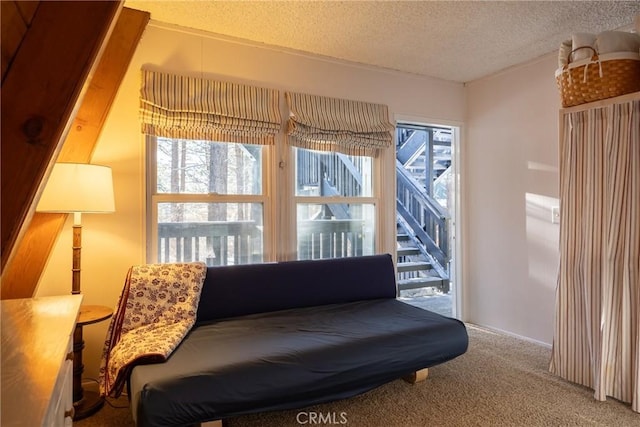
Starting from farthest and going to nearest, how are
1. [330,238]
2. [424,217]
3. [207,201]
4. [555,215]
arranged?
1. [424,217]
2. [330,238]
3. [555,215]
4. [207,201]

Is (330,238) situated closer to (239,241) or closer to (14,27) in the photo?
(239,241)

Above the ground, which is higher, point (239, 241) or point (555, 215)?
point (555, 215)

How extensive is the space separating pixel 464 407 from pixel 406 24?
8.19 ft

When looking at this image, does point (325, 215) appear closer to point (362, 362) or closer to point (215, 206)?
point (215, 206)

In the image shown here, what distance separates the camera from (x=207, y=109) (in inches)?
106

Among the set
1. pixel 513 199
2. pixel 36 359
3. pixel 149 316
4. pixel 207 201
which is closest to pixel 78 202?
pixel 149 316

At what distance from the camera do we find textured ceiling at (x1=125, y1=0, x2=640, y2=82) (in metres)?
2.38

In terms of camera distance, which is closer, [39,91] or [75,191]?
[39,91]

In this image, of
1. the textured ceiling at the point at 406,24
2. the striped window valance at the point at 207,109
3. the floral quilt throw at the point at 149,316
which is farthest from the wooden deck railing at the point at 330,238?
the textured ceiling at the point at 406,24

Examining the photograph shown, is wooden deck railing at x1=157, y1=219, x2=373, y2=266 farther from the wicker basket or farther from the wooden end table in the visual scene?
the wicker basket

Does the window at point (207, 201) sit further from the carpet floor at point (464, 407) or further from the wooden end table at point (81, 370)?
the carpet floor at point (464, 407)

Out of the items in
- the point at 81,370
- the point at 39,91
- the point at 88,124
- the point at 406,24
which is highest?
the point at 406,24

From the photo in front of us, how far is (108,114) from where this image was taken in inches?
96.5

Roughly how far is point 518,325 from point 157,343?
3.00m
